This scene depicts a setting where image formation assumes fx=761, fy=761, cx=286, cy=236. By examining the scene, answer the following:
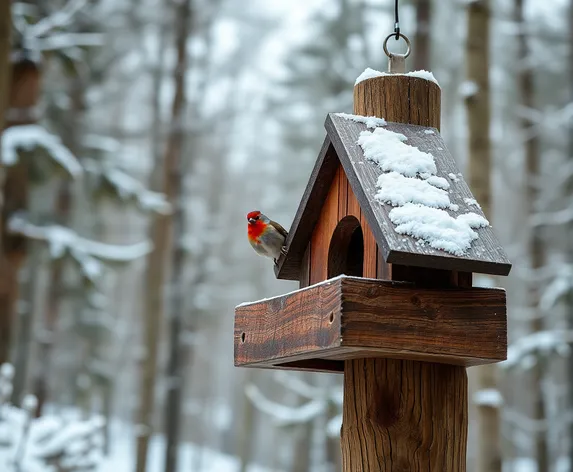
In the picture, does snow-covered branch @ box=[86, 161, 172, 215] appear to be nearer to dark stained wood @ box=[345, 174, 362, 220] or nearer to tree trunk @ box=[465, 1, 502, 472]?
tree trunk @ box=[465, 1, 502, 472]

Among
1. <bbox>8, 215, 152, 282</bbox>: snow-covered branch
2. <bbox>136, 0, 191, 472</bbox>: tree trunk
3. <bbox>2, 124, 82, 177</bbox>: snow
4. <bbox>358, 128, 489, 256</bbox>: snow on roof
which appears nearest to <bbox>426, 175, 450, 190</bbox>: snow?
<bbox>358, 128, 489, 256</bbox>: snow on roof

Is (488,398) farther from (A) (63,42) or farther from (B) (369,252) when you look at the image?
(A) (63,42)

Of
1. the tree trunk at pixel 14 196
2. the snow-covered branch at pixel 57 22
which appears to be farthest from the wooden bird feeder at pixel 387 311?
the tree trunk at pixel 14 196

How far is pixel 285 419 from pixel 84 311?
8035 mm

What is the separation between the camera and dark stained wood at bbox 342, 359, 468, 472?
272 cm

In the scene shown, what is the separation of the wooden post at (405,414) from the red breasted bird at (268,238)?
780 mm

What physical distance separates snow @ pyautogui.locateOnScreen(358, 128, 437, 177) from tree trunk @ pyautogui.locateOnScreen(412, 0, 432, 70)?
694 centimetres

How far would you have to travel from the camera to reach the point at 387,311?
2514 millimetres

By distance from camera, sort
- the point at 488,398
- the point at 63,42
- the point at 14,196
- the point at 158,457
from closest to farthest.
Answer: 1. the point at 488,398
2. the point at 63,42
3. the point at 14,196
4. the point at 158,457

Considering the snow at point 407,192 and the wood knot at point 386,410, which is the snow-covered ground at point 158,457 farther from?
the snow at point 407,192

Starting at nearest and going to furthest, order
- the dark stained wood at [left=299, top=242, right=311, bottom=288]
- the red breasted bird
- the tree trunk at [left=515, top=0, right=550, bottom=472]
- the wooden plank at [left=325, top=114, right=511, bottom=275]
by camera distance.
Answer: the wooden plank at [left=325, top=114, right=511, bottom=275] < the dark stained wood at [left=299, top=242, right=311, bottom=288] < the red breasted bird < the tree trunk at [left=515, top=0, right=550, bottom=472]

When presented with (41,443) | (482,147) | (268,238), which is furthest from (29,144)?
(268,238)

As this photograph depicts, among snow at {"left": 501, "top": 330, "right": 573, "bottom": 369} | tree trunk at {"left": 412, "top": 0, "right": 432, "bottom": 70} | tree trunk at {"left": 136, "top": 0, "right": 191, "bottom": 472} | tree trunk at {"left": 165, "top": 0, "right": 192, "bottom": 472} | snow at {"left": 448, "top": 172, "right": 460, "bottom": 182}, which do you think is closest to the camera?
snow at {"left": 448, "top": 172, "right": 460, "bottom": 182}

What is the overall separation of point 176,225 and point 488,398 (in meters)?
9.02
